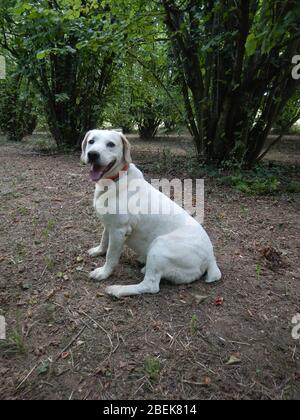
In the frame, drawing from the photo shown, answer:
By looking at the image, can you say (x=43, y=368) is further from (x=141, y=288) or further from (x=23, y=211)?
(x=23, y=211)

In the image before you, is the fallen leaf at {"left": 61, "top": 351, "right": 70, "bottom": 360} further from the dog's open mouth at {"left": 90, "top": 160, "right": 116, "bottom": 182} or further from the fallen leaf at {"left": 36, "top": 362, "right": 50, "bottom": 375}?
the dog's open mouth at {"left": 90, "top": 160, "right": 116, "bottom": 182}

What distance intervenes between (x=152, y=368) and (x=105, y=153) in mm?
1683

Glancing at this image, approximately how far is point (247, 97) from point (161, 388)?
222 inches

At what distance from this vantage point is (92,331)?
8.14ft

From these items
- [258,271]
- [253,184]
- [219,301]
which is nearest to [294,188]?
[253,184]

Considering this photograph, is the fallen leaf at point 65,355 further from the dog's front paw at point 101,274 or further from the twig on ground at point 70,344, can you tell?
the dog's front paw at point 101,274

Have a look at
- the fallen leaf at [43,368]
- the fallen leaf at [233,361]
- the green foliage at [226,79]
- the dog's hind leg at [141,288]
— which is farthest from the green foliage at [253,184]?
the fallen leaf at [43,368]

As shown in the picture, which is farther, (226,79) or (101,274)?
(226,79)

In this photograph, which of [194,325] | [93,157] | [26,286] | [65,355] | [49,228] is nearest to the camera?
[65,355]

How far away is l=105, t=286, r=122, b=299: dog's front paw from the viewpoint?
9.27ft

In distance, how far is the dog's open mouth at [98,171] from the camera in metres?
2.89

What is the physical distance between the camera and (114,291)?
285 cm
